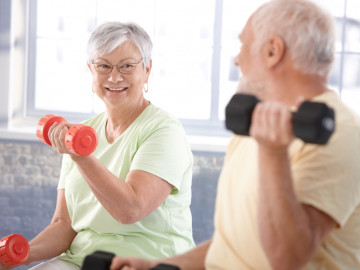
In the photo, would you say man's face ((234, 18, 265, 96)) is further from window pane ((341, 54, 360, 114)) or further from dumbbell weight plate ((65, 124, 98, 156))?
window pane ((341, 54, 360, 114))

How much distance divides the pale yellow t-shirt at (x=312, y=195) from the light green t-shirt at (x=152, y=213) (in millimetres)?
495

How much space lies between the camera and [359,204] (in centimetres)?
124

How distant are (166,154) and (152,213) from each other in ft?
0.64

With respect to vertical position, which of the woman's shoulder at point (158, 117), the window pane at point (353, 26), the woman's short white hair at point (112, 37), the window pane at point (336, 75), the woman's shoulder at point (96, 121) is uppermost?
the window pane at point (353, 26)

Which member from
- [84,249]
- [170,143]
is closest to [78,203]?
[84,249]

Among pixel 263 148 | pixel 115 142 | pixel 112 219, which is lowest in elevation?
pixel 112 219

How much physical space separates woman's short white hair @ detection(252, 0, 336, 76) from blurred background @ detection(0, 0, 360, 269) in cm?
242

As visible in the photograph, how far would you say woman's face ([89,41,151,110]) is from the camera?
6.75 feet

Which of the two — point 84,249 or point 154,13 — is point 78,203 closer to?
point 84,249

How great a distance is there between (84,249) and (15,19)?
2387mm

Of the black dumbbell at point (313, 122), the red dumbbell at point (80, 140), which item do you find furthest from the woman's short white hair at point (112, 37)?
the black dumbbell at point (313, 122)

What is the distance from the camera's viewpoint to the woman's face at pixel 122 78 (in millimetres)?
2059

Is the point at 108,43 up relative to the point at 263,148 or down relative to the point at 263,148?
up

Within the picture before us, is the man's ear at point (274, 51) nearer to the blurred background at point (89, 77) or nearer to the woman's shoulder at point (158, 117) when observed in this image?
the woman's shoulder at point (158, 117)
